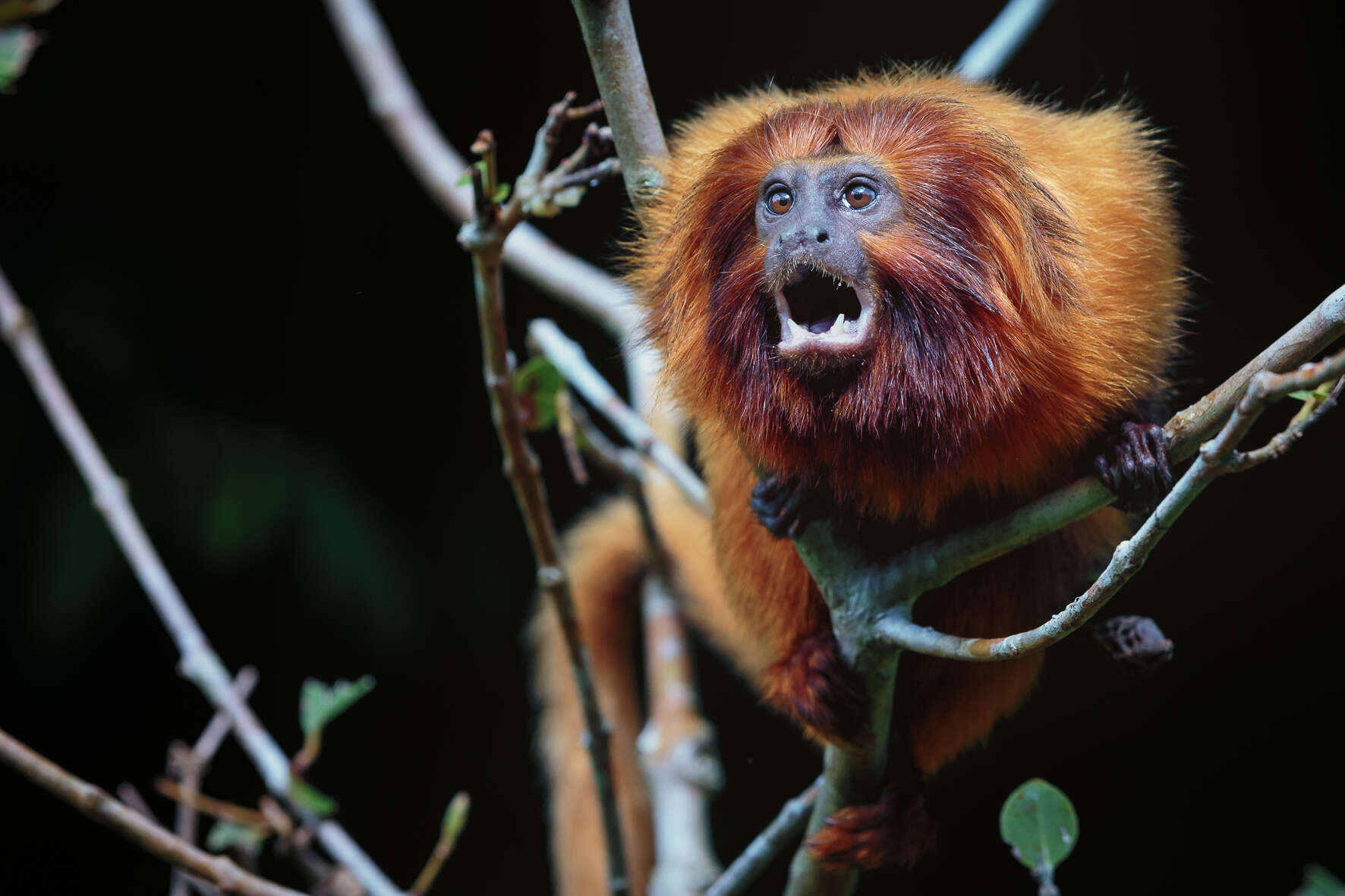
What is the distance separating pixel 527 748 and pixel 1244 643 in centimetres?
155

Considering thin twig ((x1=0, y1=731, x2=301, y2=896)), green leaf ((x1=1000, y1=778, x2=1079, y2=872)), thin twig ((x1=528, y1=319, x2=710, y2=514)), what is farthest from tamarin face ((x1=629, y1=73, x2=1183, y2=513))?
thin twig ((x1=0, y1=731, x2=301, y2=896))

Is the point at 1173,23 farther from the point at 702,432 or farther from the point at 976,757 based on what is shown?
the point at 976,757

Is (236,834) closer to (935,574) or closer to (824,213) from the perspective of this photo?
(935,574)

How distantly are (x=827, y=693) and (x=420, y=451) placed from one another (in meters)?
1.44

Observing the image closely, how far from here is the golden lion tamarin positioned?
3.57ft

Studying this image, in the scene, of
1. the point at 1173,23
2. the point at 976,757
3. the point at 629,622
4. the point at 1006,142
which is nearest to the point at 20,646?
the point at 629,622

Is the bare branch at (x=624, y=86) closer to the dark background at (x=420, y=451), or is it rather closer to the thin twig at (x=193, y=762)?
the dark background at (x=420, y=451)

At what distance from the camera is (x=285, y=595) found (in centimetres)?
231

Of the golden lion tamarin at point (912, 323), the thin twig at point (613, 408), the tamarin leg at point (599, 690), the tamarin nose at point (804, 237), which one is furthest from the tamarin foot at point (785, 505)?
the tamarin leg at point (599, 690)

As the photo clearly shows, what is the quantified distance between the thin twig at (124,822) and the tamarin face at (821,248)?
0.81 m

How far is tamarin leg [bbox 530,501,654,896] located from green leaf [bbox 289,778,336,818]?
681mm

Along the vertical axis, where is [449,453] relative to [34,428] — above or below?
below

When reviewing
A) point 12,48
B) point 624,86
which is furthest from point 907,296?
point 12,48

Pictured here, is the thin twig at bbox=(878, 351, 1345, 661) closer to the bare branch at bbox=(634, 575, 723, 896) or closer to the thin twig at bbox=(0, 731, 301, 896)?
the thin twig at bbox=(0, 731, 301, 896)
